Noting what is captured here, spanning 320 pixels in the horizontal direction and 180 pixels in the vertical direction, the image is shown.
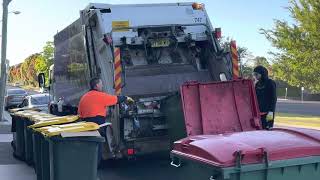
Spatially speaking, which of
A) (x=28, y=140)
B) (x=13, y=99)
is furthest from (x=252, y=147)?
(x=13, y=99)

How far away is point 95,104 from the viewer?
27.3 feet

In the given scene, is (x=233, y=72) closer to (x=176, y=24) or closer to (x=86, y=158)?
(x=176, y=24)

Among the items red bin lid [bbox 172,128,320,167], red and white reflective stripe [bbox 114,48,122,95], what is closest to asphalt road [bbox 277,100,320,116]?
red and white reflective stripe [bbox 114,48,122,95]

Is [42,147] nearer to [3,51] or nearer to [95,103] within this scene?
[95,103]

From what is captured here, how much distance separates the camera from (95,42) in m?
9.38

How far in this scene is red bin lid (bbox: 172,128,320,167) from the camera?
14.9ft

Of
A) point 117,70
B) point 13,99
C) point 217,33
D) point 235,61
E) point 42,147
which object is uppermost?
point 217,33

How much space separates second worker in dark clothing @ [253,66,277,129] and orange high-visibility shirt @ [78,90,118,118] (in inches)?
98.5

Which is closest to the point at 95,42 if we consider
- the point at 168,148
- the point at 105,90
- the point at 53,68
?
the point at 105,90

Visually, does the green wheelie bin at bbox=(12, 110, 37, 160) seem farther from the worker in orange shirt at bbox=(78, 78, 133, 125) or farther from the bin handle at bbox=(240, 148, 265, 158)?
the bin handle at bbox=(240, 148, 265, 158)

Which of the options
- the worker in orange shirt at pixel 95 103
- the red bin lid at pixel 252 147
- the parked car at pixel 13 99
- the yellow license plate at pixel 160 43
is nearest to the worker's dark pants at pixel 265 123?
the yellow license plate at pixel 160 43

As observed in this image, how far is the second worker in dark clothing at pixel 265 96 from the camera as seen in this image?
28.8 feet

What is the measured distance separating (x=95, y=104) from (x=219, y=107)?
1911mm

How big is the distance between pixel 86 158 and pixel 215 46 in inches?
158
